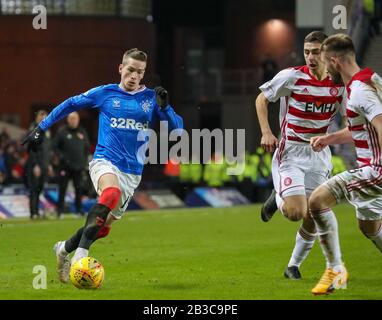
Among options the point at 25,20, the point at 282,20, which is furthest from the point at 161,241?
the point at 282,20

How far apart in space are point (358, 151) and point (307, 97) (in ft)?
4.94

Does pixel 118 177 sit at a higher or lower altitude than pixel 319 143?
lower

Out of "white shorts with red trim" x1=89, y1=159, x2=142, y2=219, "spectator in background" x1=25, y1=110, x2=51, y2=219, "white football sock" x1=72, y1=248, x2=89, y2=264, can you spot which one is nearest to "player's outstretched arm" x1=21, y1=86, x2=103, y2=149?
"white shorts with red trim" x1=89, y1=159, x2=142, y2=219

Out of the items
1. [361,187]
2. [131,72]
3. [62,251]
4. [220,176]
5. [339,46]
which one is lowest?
[220,176]

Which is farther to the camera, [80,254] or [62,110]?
[62,110]

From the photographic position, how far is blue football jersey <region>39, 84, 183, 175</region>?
10648 millimetres

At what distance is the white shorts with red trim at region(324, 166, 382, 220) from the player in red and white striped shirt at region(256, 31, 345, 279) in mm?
1206

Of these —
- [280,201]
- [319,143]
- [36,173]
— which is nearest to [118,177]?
[280,201]

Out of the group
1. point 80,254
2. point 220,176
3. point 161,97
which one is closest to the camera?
point 80,254

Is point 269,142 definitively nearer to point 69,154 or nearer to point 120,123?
point 120,123

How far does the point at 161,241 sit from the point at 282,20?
29368mm

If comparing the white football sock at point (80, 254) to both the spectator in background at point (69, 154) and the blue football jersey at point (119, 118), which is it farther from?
the spectator in background at point (69, 154)

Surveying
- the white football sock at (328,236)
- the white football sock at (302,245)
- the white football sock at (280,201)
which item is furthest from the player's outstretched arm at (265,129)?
the white football sock at (302,245)

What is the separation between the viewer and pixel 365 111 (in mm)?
9180
